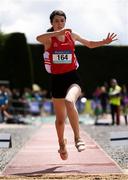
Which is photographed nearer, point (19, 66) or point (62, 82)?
point (62, 82)

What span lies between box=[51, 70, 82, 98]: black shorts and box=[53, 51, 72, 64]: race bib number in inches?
6.5

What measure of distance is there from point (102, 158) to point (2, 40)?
113 ft

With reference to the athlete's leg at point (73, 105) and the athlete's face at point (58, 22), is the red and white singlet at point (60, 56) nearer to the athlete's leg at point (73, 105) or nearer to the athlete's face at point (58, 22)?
the athlete's face at point (58, 22)

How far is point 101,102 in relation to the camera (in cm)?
3150

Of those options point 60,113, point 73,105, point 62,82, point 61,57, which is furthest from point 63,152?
point 61,57

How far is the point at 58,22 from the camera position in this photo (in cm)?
756

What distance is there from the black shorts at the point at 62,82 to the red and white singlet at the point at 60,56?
0.06 meters

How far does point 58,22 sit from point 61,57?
44cm

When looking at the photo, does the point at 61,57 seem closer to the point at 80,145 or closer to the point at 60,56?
the point at 60,56

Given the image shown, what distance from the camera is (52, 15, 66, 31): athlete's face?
755 centimetres

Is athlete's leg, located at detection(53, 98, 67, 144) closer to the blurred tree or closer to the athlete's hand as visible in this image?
the athlete's hand

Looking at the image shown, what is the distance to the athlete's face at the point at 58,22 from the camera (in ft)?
24.8

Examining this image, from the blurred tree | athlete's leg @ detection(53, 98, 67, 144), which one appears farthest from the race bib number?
the blurred tree

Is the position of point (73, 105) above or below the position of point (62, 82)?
below
